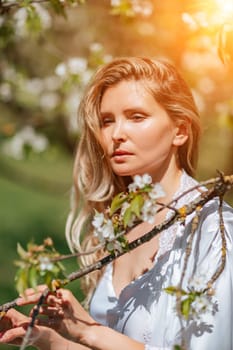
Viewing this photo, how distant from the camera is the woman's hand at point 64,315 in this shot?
3.00 metres

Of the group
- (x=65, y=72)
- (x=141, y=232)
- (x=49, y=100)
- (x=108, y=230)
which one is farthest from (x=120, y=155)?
(x=49, y=100)

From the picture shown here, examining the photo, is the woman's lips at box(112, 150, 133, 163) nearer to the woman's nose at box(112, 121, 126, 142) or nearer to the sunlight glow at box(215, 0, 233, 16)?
the woman's nose at box(112, 121, 126, 142)

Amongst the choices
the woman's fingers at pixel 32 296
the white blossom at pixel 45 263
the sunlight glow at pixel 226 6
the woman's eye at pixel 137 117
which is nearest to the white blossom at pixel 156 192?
the white blossom at pixel 45 263

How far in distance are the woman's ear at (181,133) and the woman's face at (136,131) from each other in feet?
0.04

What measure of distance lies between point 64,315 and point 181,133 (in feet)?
2.75

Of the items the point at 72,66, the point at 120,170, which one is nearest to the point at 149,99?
the point at 120,170

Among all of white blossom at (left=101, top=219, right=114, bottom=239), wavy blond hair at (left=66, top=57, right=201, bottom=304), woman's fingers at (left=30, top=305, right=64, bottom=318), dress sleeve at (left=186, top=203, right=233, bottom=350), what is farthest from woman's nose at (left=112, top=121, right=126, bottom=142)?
woman's fingers at (left=30, top=305, right=64, bottom=318)

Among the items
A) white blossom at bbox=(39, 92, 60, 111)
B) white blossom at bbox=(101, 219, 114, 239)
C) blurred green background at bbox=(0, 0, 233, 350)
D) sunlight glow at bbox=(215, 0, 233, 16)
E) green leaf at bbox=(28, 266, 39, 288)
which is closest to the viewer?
green leaf at bbox=(28, 266, 39, 288)

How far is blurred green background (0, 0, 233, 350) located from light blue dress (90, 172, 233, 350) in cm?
78

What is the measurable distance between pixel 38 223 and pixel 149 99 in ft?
29.2

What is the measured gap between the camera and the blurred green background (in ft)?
15.1

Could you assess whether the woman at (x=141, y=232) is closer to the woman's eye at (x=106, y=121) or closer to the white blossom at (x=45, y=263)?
the woman's eye at (x=106, y=121)

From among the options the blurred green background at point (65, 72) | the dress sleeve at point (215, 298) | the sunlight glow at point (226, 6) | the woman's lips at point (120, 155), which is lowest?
the dress sleeve at point (215, 298)

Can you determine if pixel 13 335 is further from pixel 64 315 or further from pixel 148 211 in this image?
pixel 148 211
